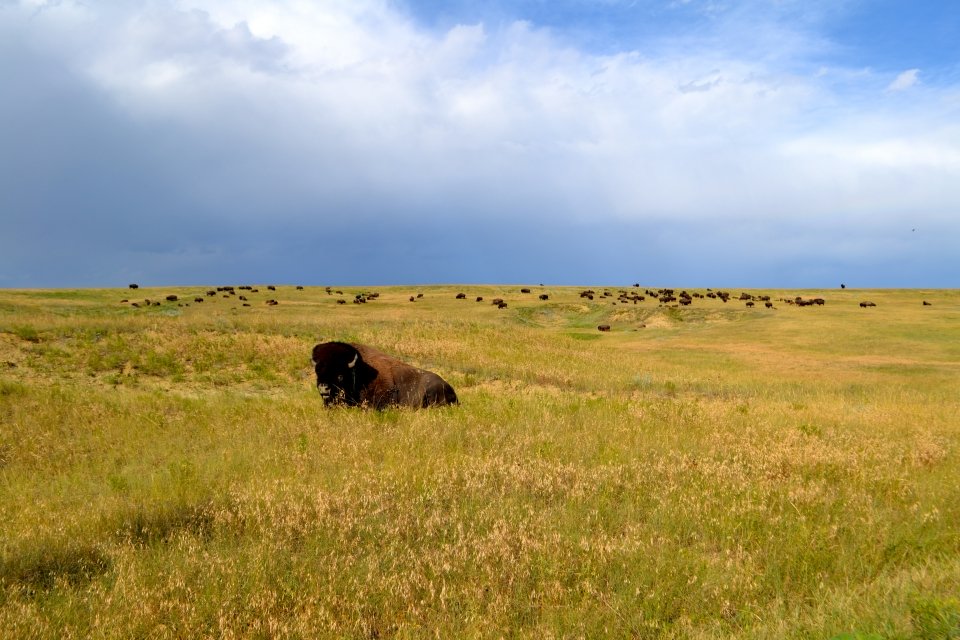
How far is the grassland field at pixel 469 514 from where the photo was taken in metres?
4.70

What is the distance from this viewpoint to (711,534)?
6.39 metres

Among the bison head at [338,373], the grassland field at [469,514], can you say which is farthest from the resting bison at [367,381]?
the grassland field at [469,514]

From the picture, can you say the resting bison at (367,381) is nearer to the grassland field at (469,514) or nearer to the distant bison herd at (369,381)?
the distant bison herd at (369,381)

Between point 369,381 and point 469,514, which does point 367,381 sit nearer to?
point 369,381

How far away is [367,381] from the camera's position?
13734mm

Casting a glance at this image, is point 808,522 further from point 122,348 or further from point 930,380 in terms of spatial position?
point 122,348

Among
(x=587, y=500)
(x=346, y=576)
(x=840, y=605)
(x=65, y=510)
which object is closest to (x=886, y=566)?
(x=840, y=605)

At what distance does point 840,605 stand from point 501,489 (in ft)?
13.3

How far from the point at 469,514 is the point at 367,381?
759 cm

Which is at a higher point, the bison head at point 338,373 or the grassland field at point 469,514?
the bison head at point 338,373

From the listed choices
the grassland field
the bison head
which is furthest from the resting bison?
the grassland field

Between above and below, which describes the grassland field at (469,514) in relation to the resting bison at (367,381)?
below

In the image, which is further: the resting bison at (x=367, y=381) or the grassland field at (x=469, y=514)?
the resting bison at (x=367, y=381)

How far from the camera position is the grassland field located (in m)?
4.70
